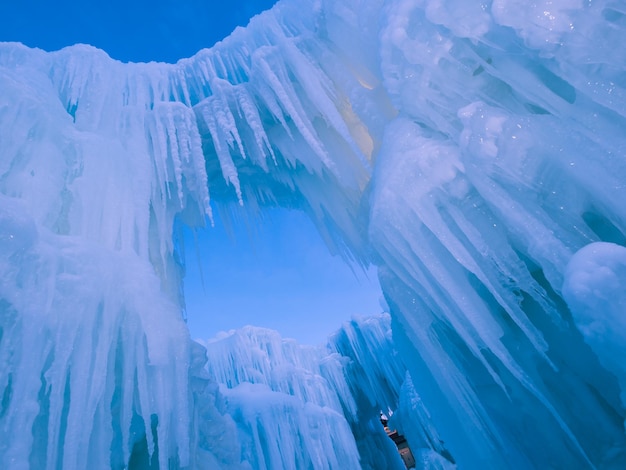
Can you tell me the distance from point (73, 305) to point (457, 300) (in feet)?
10.1

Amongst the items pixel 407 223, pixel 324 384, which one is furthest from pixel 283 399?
pixel 407 223

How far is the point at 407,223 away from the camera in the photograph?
3.02 m

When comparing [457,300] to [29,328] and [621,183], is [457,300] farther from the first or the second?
[29,328]

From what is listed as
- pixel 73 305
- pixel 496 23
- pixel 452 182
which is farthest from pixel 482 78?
pixel 73 305

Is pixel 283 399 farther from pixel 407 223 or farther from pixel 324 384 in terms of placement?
pixel 407 223

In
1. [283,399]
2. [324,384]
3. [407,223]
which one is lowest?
[407,223]

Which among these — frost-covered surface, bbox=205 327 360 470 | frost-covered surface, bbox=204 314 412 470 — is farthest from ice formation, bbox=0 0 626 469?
frost-covered surface, bbox=204 314 412 470

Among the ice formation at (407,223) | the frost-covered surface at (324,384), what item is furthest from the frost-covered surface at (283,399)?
the ice formation at (407,223)

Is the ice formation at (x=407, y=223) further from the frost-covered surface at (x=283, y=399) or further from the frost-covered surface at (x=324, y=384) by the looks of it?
the frost-covered surface at (x=324, y=384)

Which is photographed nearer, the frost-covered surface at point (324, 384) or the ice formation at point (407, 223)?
the ice formation at point (407, 223)

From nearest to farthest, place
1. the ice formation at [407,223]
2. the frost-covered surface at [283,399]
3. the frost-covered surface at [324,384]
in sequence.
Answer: the ice formation at [407,223]
the frost-covered surface at [283,399]
the frost-covered surface at [324,384]

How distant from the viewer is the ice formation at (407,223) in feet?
7.20

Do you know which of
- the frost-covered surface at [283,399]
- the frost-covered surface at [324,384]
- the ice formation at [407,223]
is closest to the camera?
the ice formation at [407,223]

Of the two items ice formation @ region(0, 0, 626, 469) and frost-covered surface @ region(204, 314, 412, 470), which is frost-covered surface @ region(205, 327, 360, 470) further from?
ice formation @ region(0, 0, 626, 469)
